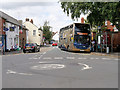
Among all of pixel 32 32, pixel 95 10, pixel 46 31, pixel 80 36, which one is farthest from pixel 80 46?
pixel 46 31

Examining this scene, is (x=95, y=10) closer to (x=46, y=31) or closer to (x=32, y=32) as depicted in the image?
(x=32, y=32)

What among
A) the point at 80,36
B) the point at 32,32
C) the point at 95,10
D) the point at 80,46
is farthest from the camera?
the point at 32,32

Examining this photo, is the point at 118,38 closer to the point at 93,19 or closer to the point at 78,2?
the point at 93,19

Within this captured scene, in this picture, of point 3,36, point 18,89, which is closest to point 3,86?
point 18,89

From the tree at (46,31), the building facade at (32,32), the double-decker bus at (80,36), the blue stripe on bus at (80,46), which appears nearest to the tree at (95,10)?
the double-decker bus at (80,36)

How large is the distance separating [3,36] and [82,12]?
52.3 feet

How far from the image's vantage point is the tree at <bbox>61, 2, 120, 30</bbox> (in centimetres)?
1758

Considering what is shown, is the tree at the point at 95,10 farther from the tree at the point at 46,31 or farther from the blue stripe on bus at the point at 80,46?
the tree at the point at 46,31

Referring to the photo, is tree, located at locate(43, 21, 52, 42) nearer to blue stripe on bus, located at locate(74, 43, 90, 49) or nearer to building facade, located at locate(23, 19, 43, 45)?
building facade, located at locate(23, 19, 43, 45)

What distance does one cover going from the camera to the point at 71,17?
2084 cm

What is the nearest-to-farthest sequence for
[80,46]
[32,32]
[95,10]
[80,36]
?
[95,10] < [80,36] < [80,46] < [32,32]

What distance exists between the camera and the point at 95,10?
20484 mm

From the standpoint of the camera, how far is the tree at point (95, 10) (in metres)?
17.6

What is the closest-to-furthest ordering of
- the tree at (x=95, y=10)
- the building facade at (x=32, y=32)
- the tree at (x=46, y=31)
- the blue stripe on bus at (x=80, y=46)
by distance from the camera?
the tree at (x=95, y=10) < the blue stripe on bus at (x=80, y=46) < the building facade at (x=32, y=32) < the tree at (x=46, y=31)
